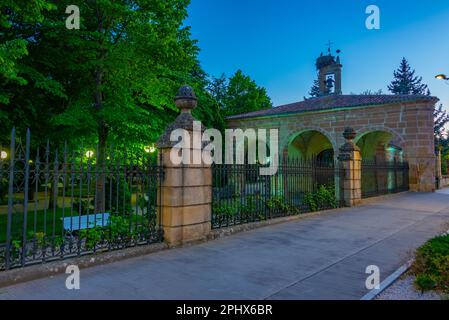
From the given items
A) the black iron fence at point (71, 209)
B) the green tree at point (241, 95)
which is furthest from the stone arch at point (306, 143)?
the black iron fence at point (71, 209)

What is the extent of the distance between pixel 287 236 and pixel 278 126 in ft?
57.7

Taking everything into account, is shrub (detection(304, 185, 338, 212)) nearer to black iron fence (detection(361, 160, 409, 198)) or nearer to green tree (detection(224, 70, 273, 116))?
black iron fence (detection(361, 160, 409, 198))

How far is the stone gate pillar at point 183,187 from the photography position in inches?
238

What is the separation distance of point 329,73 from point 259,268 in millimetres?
23660

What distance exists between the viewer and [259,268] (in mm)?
4707

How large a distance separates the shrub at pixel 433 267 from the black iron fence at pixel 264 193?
12.9 ft

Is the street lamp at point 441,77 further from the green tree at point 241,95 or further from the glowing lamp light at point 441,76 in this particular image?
the green tree at point 241,95

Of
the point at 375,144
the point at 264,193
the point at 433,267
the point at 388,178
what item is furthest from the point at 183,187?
the point at 375,144

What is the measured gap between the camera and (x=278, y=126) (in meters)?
23.9

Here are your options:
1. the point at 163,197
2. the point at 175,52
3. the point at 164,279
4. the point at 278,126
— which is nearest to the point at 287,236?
the point at 163,197

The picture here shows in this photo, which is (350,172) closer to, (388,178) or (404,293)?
(388,178)

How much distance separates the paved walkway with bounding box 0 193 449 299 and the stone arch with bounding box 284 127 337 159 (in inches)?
622

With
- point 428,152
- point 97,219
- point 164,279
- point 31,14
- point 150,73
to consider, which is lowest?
point 164,279

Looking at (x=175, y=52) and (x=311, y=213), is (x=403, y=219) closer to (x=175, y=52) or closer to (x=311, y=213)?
(x=311, y=213)
